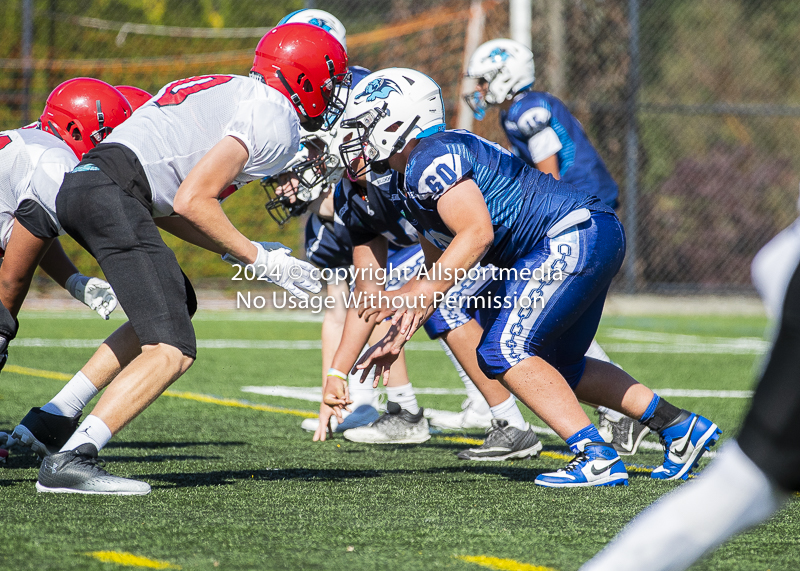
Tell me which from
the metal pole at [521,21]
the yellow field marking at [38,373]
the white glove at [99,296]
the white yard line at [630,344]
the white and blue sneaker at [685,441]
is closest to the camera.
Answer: the white and blue sneaker at [685,441]

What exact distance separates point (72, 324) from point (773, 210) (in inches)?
442

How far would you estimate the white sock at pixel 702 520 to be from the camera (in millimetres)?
1595

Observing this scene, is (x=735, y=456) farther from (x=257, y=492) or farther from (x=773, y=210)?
(x=773, y=210)

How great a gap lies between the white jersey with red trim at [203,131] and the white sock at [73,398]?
77 cm

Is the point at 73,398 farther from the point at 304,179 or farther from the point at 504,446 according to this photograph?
the point at 504,446

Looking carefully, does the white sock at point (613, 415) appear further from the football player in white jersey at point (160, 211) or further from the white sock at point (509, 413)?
the football player in white jersey at point (160, 211)

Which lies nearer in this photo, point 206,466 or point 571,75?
point 206,466

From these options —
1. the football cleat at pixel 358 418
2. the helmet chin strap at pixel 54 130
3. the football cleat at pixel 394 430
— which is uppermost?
the helmet chin strap at pixel 54 130

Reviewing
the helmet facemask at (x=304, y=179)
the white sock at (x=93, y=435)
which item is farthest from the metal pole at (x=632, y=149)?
the white sock at (x=93, y=435)

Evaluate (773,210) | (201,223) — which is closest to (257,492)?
(201,223)

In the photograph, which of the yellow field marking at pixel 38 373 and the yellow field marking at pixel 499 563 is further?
the yellow field marking at pixel 38 373

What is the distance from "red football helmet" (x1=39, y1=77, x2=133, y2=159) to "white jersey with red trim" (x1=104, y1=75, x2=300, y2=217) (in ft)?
2.19

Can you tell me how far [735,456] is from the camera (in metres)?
1.62

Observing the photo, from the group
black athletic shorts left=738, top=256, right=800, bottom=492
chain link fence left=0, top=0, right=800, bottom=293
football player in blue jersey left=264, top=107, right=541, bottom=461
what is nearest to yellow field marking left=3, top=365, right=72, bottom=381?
football player in blue jersey left=264, top=107, right=541, bottom=461
